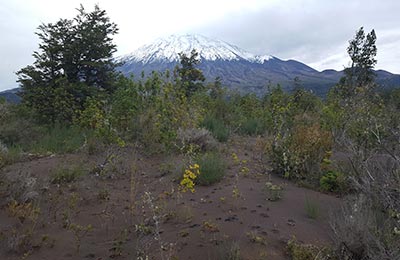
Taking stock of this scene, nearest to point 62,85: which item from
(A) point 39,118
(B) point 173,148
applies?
(A) point 39,118

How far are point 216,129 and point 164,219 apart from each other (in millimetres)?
4580

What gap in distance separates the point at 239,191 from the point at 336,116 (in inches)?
152

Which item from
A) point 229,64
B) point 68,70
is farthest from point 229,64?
point 68,70

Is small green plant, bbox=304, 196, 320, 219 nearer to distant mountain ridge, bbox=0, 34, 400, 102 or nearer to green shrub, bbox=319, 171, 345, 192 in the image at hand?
green shrub, bbox=319, 171, 345, 192

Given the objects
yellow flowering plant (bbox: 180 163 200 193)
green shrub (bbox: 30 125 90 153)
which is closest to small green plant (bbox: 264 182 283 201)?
yellow flowering plant (bbox: 180 163 200 193)

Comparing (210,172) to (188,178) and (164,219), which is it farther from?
(164,219)

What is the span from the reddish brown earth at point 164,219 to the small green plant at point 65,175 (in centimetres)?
11

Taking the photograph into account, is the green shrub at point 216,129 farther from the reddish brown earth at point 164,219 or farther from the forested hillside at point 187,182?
the reddish brown earth at point 164,219

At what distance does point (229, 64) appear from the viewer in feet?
437

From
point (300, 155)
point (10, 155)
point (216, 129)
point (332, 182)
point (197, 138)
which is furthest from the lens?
point (216, 129)

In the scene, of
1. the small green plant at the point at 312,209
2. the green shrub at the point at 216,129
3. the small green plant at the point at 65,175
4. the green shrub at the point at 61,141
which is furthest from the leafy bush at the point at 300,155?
the green shrub at the point at 61,141

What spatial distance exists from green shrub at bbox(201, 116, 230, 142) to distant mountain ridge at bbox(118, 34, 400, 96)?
87.1 metres

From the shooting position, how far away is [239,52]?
165875 mm

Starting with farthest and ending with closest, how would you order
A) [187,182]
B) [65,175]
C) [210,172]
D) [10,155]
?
[10,155] < [65,175] < [210,172] < [187,182]
